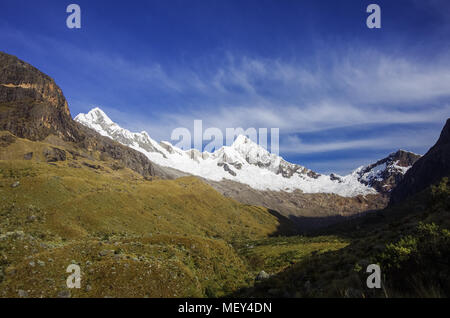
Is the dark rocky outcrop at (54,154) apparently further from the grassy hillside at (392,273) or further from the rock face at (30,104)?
the grassy hillside at (392,273)

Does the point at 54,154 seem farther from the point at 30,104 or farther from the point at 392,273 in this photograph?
the point at 392,273

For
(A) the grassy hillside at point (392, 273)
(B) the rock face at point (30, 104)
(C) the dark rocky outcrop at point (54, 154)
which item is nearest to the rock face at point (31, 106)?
(B) the rock face at point (30, 104)

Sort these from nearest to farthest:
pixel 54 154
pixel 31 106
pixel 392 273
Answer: pixel 392 273, pixel 54 154, pixel 31 106

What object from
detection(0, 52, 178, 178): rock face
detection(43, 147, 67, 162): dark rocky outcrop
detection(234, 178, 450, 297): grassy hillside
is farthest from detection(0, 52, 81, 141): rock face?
detection(234, 178, 450, 297): grassy hillside

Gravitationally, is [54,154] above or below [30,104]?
below

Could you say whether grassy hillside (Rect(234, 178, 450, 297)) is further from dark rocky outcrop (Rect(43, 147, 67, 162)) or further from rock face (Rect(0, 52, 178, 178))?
rock face (Rect(0, 52, 178, 178))

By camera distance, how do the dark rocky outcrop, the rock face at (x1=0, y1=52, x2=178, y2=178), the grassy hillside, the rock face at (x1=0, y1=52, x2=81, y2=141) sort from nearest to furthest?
1. the grassy hillside
2. the dark rocky outcrop
3. the rock face at (x1=0, y1=52, x2=81, y2=141)
4. the rock face at (x1=0, y1=52, x2=178, y2=178)

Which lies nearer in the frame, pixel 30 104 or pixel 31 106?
pixel 31 106

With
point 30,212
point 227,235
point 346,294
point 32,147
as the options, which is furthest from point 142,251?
point 32,147

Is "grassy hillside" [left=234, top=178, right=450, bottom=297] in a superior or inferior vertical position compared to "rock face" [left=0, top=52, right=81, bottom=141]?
inferior

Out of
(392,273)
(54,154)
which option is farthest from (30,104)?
(392,273)
